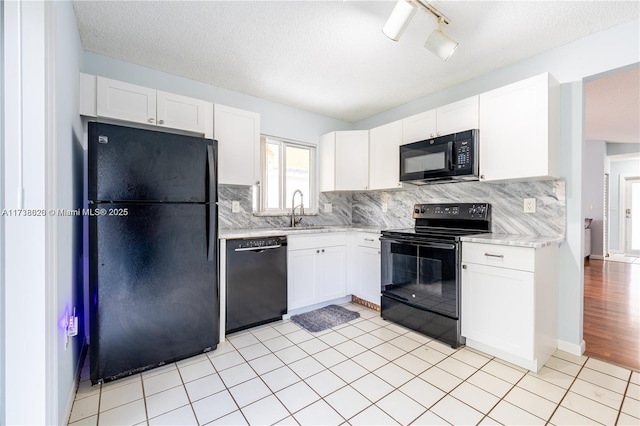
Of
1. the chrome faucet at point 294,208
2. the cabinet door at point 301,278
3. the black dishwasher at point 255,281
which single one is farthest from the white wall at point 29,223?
the chrome faucet at point 294,208

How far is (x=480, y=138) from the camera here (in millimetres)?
2479

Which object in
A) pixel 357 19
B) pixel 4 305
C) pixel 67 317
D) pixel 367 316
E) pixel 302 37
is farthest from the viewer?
pixel 367 316

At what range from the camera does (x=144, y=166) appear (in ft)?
6.40

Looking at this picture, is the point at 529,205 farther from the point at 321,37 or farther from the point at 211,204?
the point at 211,204

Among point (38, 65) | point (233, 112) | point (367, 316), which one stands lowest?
point (367, 316)

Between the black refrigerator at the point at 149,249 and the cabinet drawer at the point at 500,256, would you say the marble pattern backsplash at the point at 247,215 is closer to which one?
the black refrigerator at the point at 149,249

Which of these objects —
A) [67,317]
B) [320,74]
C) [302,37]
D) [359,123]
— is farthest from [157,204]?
[359,123]

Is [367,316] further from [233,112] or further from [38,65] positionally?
[38,65]

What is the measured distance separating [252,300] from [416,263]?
154cm

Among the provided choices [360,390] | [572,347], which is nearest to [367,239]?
[360,390]

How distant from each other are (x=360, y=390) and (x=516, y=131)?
2.24 metres

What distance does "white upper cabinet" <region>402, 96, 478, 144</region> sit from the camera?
2547mm

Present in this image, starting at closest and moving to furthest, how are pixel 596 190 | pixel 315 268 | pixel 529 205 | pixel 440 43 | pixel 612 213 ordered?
pixel 440 43, pixel 529 205, pixel 315 268, pixel 596 190, pixel 612 213

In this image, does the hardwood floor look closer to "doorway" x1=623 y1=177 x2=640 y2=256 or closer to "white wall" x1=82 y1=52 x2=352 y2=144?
"doorway" x1=623 y1=177 x2=640 y2=256
